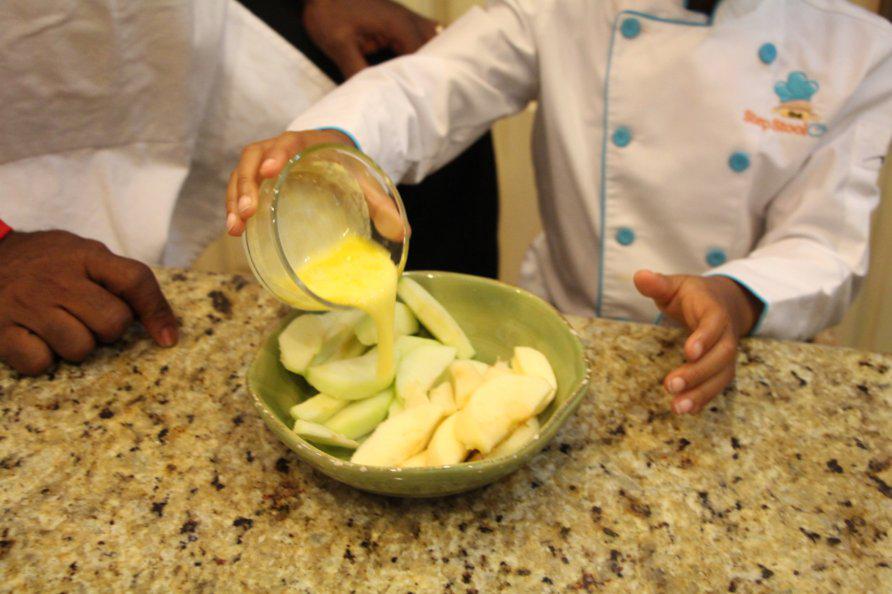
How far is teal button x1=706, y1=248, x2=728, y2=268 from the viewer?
1004mm

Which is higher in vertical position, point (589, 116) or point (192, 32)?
point (192, 32)

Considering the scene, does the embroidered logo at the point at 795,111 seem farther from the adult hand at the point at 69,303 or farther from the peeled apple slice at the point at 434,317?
the adult hand at the point at 69,303

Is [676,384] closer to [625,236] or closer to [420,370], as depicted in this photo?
[420,370]

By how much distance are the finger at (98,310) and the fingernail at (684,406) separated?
51 cm

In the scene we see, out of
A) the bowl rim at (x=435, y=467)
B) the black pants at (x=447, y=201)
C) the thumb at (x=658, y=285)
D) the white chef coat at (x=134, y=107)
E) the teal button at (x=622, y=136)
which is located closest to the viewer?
the bowl rim at (x=435, y=467)

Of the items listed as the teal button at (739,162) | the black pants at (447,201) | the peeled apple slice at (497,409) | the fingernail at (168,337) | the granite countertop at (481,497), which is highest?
the peeled apple slice at (497,409)

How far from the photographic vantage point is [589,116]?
3.41 ft

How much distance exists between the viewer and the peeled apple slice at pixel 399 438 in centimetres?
52

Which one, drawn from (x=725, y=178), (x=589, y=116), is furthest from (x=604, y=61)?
(x=725, y=178)

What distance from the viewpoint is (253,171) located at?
0.63m

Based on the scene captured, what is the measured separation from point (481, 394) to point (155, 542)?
255 mm

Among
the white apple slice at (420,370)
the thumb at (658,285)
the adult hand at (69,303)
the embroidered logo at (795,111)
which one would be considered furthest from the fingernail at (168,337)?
the embroidered logo at (795,111)

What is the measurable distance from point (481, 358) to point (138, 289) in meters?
0.34

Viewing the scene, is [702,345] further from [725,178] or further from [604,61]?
[604,61]
